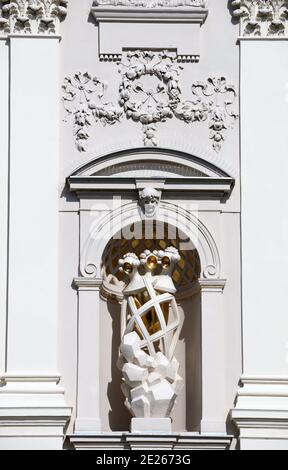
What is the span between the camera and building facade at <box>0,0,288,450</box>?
20438mm

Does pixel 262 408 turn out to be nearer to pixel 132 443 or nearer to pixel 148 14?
pixel 132 443

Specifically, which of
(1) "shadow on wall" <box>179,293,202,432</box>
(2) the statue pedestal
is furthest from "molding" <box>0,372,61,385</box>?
(1) "shadow on wall" <box>179,293,202,432</box>

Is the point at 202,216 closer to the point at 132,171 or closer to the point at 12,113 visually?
the point at 132,171

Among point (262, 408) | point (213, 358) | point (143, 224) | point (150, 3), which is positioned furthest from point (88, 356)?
point (150, 3)

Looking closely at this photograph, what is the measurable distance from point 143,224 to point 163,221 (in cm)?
21

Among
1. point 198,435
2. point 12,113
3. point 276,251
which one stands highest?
point 12,113

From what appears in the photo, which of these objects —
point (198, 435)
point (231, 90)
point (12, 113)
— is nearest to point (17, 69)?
point (12, 113)

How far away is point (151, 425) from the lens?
2031cm

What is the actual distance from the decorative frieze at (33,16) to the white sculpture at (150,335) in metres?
2.43

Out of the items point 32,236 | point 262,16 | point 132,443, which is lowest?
point 132,443

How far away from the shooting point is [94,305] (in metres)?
20.7

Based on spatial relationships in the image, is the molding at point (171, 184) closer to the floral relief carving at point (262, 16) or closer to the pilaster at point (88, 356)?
the pilaster at point (88, 356)

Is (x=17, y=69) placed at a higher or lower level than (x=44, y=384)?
higher

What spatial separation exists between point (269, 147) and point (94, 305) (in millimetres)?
2312
